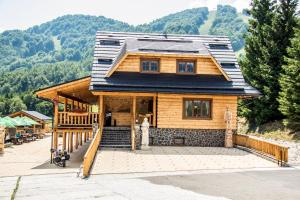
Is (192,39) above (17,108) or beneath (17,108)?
above

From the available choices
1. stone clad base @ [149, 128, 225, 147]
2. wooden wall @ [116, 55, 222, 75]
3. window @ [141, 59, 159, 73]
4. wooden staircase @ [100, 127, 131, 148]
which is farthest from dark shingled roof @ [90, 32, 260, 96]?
wooden staircase @ [100, 127, 131, 148]

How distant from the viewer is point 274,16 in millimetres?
34781

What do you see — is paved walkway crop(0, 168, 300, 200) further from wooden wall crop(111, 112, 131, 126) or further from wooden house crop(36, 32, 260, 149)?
wooden wall crop(111, 112, 131, 126)

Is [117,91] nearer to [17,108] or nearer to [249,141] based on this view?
[249,141]

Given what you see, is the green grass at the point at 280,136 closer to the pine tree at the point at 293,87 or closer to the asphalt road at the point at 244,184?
the pine tree at the point at 293,87

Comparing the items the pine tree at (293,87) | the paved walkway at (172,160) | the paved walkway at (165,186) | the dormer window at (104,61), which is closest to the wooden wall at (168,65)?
the dormer window at (104,61)

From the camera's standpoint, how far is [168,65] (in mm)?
27031

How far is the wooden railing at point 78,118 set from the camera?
25.9 metres

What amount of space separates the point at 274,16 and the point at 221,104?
13.1 metres

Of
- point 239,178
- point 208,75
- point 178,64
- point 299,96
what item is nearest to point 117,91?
point 178,64

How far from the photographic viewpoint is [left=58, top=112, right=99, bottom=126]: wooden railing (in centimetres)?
2586

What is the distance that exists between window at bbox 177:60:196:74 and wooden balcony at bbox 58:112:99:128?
683 centimetres

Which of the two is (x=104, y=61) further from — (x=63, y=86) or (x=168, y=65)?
(x=168, y=65)

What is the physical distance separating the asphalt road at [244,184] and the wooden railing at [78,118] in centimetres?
1096
